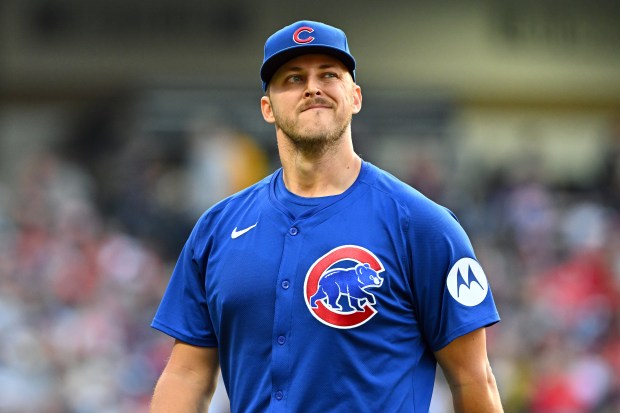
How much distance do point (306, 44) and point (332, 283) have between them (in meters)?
0.73

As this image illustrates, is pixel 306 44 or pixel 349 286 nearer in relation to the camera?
pixel 349 286

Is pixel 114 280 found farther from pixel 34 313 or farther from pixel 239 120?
pixel 239 120

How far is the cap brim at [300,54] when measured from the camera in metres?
3.77

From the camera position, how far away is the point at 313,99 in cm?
371

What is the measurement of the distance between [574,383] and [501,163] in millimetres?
8320

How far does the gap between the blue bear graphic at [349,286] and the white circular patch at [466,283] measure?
0.71 feet

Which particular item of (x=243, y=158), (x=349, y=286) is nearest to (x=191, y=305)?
(x=349, y=286)

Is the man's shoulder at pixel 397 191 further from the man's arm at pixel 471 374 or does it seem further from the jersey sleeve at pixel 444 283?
the man's arm at pixel 471 374

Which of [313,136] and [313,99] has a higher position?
[313,99]

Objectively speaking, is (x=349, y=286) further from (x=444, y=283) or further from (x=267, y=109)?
(x=267, y=109)

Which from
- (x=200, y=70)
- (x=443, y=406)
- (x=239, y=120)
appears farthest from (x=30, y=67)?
(x=443, y=406)

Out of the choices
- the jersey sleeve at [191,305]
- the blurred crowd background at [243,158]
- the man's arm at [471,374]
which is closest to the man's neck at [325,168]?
the jersey sleeve at [191,305]

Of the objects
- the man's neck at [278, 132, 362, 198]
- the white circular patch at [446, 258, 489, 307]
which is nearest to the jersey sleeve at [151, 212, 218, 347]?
the man's neck at [278, 132, 362, 198]

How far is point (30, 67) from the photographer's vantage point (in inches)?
708
